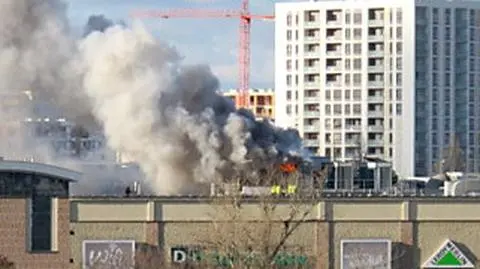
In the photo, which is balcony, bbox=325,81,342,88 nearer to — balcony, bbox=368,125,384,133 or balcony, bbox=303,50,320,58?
balcony, bbox=303,50,320,58

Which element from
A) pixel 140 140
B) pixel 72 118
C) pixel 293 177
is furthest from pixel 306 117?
pixel 293 177

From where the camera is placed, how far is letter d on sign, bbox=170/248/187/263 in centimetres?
4503

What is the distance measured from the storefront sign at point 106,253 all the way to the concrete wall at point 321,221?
0.61ft

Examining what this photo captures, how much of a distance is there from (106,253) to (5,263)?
10.6ft

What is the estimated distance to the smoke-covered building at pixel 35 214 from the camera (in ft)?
148

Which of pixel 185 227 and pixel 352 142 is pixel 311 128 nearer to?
pixel 352 142

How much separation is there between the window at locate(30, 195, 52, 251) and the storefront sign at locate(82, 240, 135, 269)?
3.52 ft

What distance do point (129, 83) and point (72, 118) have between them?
21.9 ft

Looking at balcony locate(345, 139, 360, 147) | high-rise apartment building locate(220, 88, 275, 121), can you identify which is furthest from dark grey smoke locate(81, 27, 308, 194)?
high-rise apartment building locate(220, 88, 275, 121)

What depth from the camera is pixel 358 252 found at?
149 feet

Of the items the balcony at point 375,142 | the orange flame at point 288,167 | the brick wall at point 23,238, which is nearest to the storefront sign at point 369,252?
the brick wall at point 23,238

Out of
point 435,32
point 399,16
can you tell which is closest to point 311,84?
point 399,16

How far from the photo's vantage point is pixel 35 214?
4528 cm

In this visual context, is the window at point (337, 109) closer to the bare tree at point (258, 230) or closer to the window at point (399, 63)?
the window at point (399, 63)
